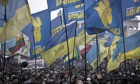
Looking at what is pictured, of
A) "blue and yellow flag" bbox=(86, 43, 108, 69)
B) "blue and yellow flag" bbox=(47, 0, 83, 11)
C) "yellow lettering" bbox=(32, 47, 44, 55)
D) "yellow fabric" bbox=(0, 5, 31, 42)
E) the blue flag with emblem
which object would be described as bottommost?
"blue and yellow flag" bbox=(86, 43, 108, 69)

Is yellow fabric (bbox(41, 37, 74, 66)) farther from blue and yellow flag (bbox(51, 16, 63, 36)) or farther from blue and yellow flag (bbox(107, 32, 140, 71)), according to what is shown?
blue and yellow flag (bbox(51, 16, 63, 36))

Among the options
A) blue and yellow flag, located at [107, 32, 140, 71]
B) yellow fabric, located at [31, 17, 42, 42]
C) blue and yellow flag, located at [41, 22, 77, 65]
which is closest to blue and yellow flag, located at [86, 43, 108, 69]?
yellow fabric, located at [31, 17, 42, 42]

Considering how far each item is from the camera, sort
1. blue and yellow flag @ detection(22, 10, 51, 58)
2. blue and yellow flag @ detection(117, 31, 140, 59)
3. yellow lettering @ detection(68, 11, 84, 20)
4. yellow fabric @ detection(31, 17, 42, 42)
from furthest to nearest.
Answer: yellow fabric @ detection(31, 17, 42, 42)
blue and yellow flag @ detection(22, 10, 51, 58)
yellow lettering @ detection(68, 11, 84, 20)
blue and yellow flag @ detection(117, 31, 140, 59)

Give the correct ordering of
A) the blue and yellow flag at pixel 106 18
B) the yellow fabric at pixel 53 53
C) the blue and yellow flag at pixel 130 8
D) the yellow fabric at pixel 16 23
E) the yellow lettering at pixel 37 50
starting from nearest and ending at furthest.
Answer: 1. the yellow fabric at pixel 16 23
2. the blue and yellow flag at pixel 106 18
3. the yellow fabric at pixel 53 53
4. the blue and yellow flag at pixel 130 8
5. the yellow lettering at pixel 37 50

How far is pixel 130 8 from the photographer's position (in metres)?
12.3

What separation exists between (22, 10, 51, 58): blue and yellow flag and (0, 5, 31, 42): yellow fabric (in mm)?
4062

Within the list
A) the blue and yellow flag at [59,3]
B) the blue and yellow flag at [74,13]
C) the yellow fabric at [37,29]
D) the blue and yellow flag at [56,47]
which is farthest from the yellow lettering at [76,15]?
the yellow fabric at [37,29]

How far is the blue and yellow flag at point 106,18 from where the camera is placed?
1029 cm

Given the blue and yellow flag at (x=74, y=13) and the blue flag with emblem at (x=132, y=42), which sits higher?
the blue and yellow flag at (x=74, y=13)

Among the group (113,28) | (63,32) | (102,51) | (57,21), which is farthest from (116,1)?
(102,51)

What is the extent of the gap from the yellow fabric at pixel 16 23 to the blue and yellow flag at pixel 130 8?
389 centimetres

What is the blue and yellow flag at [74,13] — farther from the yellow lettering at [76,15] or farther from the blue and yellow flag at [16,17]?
the blue and yellow flag at [16,17]

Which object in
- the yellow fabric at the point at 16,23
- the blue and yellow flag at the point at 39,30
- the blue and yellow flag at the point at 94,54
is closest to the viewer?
the yellow fabric at the point at 16,23

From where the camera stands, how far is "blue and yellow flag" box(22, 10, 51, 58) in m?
14.9
